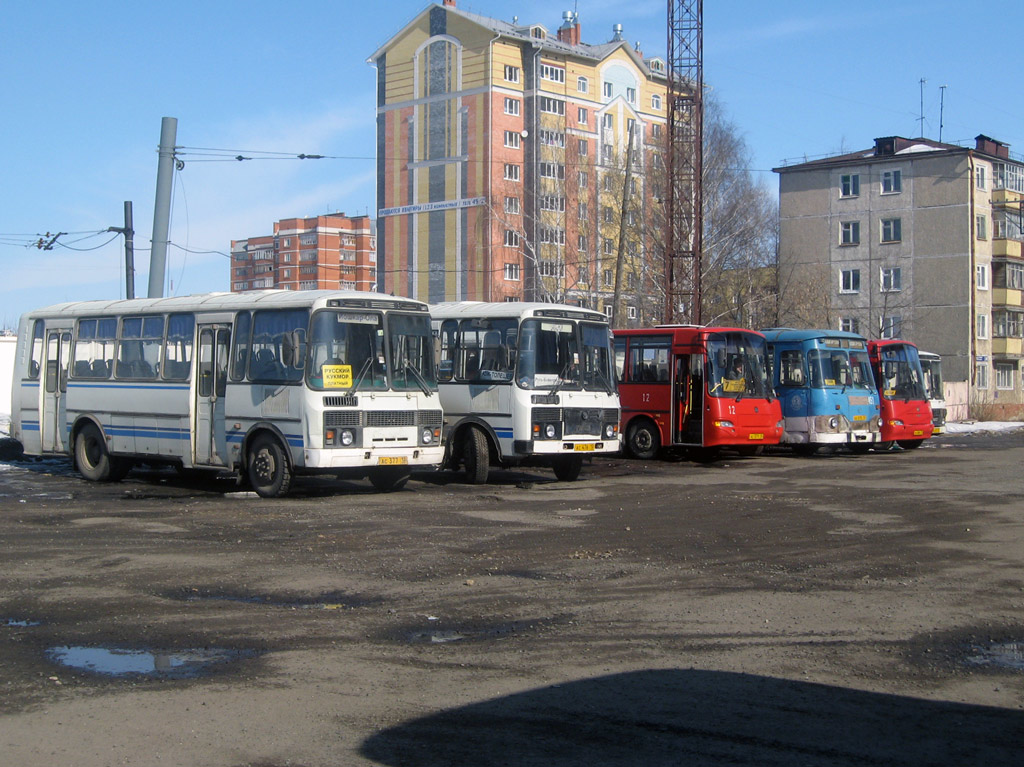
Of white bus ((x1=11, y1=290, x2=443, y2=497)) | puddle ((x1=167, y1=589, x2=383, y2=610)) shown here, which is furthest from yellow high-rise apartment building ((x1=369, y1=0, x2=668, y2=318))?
puddle ((x1=167, y1=589, x2=383, y2=610))

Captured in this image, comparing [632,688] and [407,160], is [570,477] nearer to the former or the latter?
[632,688]

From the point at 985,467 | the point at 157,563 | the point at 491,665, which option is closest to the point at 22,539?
the point at 157,563

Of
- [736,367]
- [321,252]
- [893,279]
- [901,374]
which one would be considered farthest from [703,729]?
[321,252]

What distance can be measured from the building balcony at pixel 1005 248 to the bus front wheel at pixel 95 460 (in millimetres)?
58782

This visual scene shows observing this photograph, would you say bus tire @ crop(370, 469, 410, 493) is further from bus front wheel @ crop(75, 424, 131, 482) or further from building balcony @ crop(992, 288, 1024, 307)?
building balcony @ crop(992, 288, 1024, 307)

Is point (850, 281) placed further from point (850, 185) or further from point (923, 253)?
point (850, 185)

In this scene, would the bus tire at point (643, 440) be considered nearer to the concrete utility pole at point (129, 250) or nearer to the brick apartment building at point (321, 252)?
the concrete utility pole at point (129, 250)

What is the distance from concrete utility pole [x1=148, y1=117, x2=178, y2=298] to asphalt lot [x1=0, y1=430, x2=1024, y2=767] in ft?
37.5

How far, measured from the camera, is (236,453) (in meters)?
17.1

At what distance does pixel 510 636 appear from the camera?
25.1 ft

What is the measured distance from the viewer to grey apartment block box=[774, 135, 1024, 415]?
6462 centimetres

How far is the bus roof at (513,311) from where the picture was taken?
19.3 metres

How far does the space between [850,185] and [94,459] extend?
5738cm

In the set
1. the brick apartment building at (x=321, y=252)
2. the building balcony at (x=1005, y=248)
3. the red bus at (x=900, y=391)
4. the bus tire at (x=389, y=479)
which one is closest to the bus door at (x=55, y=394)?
the bus tire at (x=389, y=479)
